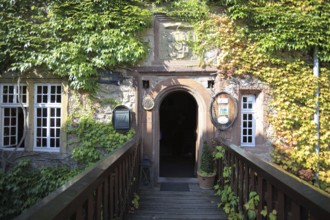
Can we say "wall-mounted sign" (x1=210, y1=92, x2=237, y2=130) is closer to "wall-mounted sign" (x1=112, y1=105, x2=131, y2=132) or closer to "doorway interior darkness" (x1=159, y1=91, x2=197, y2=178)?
"wall-mounted sign" (x1=112, y1=105, x2=131, y2=132)

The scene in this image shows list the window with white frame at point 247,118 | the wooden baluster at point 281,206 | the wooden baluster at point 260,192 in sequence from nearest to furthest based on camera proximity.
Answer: the wooden baluster at point 281,206 → the wooden baluster at point 260,192 → the window with white frame at point 247,118

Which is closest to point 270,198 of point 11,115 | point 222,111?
point 222,111

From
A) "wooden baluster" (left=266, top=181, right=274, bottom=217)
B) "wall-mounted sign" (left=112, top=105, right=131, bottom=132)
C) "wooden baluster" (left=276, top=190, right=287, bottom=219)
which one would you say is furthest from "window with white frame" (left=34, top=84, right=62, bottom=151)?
"wooden baluster" (left=276, top=190, right=287, bottom=219)

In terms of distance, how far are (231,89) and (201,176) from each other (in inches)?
86.3

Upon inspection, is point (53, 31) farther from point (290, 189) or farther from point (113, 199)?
point (290, 189)

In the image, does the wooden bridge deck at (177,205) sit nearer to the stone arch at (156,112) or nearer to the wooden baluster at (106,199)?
the stone arch at (156,112)

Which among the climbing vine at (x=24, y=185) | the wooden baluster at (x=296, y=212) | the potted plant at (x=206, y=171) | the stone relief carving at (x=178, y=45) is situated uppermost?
the stone relief carving at (x=178, y=45)

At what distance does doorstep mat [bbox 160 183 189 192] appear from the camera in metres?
5.96

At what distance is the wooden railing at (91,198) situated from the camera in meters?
1.40

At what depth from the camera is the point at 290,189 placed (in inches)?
76.4

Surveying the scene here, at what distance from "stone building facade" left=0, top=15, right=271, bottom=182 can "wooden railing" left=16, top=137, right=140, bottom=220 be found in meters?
2.47

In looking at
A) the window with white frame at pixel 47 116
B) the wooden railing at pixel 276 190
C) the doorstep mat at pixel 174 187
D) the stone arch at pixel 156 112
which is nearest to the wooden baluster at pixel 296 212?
the wooden railing at pixel 276 190

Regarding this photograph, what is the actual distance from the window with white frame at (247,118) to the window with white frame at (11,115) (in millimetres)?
5621

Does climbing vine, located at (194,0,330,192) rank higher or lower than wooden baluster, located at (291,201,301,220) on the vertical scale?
higher
